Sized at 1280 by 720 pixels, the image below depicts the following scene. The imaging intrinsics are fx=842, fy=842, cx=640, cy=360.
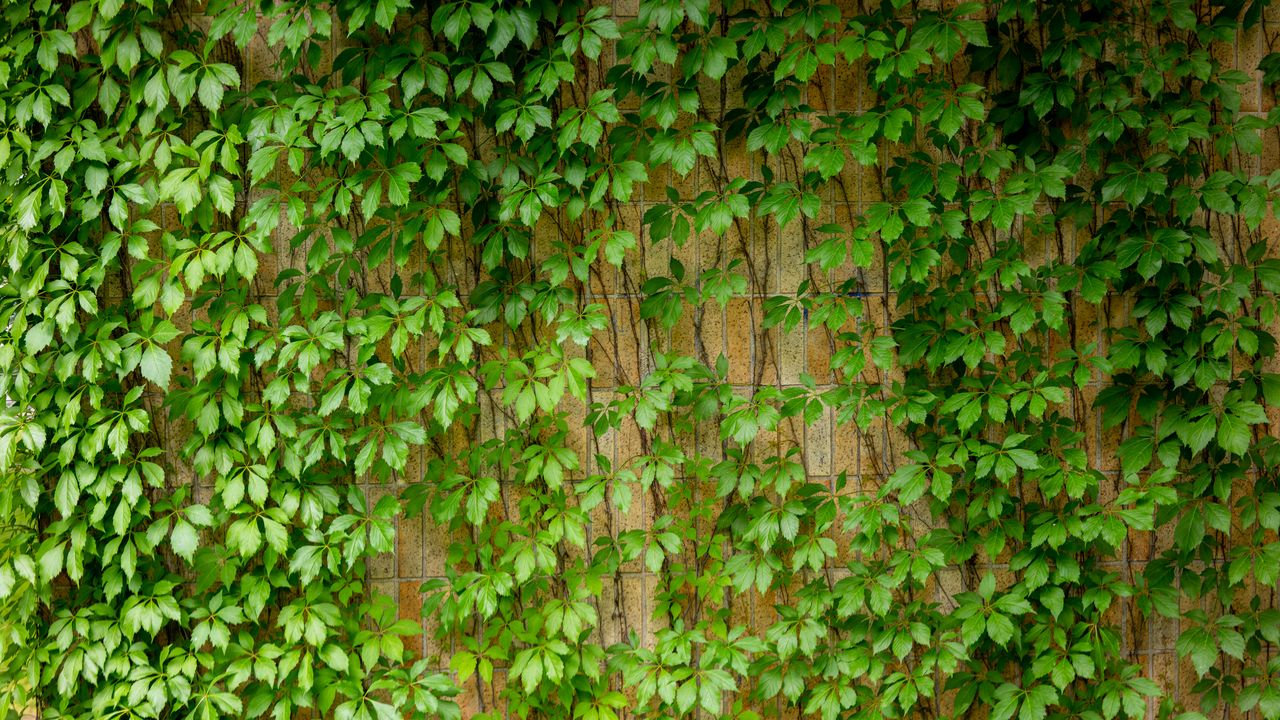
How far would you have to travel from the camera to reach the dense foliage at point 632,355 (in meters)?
1.79

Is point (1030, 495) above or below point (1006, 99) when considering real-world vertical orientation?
below

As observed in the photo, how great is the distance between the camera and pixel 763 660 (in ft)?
6.45

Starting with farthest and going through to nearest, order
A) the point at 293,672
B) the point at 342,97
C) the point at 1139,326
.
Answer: the point at 1139,326 → the point at 293,672 → the point at 342,97

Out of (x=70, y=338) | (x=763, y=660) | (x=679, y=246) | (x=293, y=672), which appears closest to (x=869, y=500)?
(x=763, y=660)

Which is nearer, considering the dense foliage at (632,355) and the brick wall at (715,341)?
the dense foliage at (632,355)

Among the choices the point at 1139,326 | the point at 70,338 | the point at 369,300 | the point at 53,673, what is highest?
the point at 1139,326

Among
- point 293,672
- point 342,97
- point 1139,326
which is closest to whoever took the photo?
point 342,97

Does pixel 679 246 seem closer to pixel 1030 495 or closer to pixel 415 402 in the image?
pixel 415 402

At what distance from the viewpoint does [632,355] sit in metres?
2.00

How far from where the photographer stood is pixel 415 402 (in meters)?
1.81

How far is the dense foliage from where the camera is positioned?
5.88ft

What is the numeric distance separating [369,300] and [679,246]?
0.70 meters

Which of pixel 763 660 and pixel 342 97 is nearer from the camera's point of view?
pixel 342 97

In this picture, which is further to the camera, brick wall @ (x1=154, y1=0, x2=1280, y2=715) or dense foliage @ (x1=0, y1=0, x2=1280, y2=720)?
brick wall @ (x1=154, y1=0, x2=1280, y2=715)
